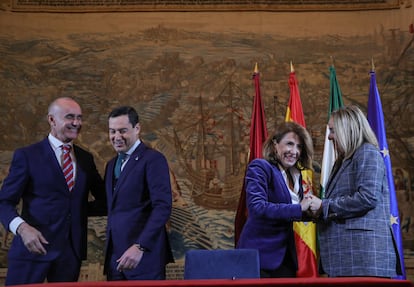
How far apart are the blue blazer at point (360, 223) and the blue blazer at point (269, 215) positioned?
244mm

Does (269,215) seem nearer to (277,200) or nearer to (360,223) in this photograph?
(277,200)

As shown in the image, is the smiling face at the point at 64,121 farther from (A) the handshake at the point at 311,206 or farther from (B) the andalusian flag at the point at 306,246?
(B) the andalusian flag at the point at 306,246

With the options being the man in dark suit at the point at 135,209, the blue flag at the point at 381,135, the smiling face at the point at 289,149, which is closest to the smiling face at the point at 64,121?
the man in dark suit at the point at 135,209

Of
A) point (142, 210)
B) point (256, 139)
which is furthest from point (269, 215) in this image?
point (256, 139)

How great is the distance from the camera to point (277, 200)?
4.08 metres

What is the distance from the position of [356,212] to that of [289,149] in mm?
671

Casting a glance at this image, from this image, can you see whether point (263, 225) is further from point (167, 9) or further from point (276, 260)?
point (167, 9)

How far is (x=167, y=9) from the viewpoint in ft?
27.9

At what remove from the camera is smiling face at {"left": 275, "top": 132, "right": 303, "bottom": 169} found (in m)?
4.22

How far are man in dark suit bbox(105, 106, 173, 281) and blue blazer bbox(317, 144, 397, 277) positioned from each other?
1.10m

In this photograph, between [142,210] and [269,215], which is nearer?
[269,215]

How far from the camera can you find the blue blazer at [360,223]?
3793mm

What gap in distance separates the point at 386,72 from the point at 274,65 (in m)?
1.51

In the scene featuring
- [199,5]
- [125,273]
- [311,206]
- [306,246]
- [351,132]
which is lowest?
[125,273]
